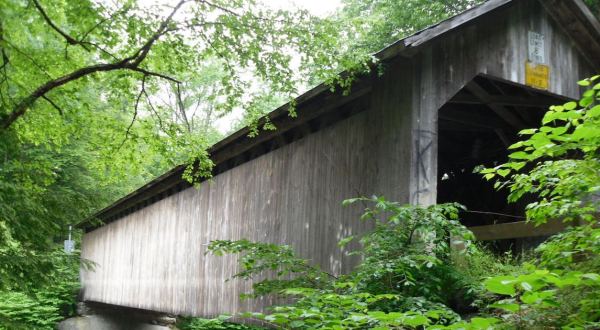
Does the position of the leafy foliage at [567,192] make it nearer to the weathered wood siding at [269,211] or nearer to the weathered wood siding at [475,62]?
the weathered wood siding at [475,62]

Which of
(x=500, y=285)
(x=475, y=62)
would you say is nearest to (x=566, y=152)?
(x=500, y=285)

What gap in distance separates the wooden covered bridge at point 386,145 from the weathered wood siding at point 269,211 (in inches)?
0.8

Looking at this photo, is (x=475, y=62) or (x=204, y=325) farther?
(x=204, y=325)

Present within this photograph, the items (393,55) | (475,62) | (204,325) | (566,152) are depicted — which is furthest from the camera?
(204,325)

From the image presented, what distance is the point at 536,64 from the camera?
6.71 m

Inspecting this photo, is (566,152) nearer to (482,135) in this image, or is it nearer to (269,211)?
(269,211)

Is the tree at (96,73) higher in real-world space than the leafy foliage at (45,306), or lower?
Answer: higher

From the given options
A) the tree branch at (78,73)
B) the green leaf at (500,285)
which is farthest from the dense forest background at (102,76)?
the green leaf at (500,285)

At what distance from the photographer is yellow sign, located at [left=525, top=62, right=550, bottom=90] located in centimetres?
657

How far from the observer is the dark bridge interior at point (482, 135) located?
7.51 m

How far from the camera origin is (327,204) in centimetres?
668

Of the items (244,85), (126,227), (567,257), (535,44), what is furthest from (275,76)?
(126,227)

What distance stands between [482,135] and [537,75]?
343 cm

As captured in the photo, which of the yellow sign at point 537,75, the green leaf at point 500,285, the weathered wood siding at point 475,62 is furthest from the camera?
the yellow sign at point 537,75
